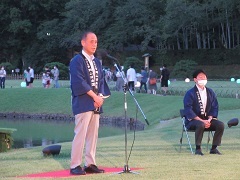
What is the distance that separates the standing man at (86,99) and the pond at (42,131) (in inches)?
529

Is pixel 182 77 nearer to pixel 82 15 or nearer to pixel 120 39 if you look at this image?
pixel 120 39

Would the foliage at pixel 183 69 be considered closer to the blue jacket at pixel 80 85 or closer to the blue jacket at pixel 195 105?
the blue jacket at pixel 195 105

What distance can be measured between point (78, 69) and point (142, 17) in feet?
197

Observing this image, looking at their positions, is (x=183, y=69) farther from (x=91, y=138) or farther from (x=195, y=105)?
(x=91, y=138)

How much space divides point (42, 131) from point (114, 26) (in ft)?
144

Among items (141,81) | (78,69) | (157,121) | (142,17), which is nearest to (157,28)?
(142,17)

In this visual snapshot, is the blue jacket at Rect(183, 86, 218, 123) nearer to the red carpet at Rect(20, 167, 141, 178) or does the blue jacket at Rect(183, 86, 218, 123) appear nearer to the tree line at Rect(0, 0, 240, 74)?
the red carpet at Rect(20, 167, 141, 178)

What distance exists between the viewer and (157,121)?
27688mm

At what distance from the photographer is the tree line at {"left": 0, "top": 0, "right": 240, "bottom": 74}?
66.8 meters

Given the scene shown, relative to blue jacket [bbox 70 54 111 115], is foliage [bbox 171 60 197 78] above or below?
above

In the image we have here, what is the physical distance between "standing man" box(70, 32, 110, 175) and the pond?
529 inches

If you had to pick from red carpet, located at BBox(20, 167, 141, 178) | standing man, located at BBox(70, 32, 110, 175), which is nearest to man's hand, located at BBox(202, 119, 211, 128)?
red carpet, located at BBox(20, 167, 141, 178)

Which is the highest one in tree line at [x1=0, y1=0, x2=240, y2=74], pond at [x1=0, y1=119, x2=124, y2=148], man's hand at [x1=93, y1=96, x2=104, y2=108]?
tree line at [x1=0, y1=0, x2=240, y2=74]

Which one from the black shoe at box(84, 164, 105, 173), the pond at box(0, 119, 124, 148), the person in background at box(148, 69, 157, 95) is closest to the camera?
the black shoe at box(84, 164, 105, 173)
